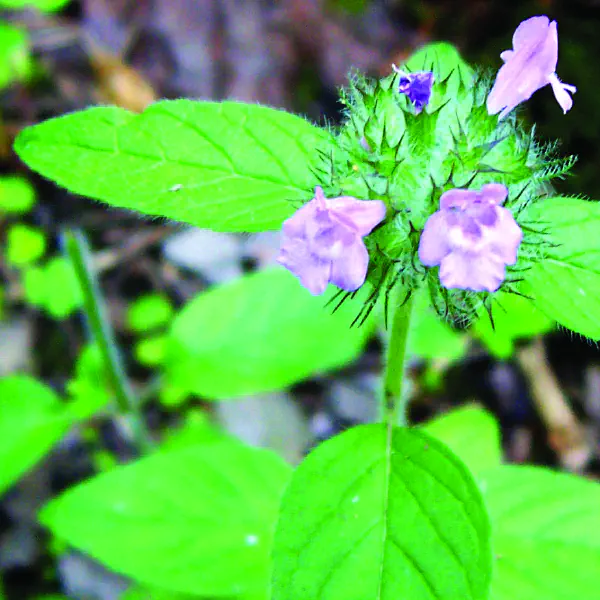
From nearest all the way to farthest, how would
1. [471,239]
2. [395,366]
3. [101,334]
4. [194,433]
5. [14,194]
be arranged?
[471,239], [395,366], [101,334], [194,433], [14,194]

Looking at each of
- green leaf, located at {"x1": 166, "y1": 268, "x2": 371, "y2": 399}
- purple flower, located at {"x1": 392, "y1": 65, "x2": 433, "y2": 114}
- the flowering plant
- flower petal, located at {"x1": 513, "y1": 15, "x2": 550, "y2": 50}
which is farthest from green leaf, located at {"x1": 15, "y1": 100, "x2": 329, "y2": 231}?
green leaf, located at {"x1": 166, "y1": 268, "x2": 371, "y2": 399}

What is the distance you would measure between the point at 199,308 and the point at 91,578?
1.44 metres

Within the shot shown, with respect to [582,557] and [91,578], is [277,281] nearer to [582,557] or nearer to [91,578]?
[582,557]

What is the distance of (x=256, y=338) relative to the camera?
2732mm

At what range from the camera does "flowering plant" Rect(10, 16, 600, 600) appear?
1349 millimetres

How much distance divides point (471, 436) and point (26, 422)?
1.72 m

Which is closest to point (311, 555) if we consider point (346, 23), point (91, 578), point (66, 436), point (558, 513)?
point (558, 513)

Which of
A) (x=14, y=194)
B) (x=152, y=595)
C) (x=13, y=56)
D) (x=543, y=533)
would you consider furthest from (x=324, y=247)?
(x=13, y=56)

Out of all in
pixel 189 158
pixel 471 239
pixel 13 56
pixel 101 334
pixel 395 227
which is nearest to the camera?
pixel 471 239

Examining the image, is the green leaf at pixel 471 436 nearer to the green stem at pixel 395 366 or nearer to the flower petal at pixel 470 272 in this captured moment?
the green stem at pixel 395 366

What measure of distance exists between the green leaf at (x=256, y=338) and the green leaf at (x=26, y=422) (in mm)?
490

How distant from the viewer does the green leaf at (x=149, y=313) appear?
3676mm

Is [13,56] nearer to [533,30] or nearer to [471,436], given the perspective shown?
[471,436]

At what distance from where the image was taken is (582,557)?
82.4 inches
